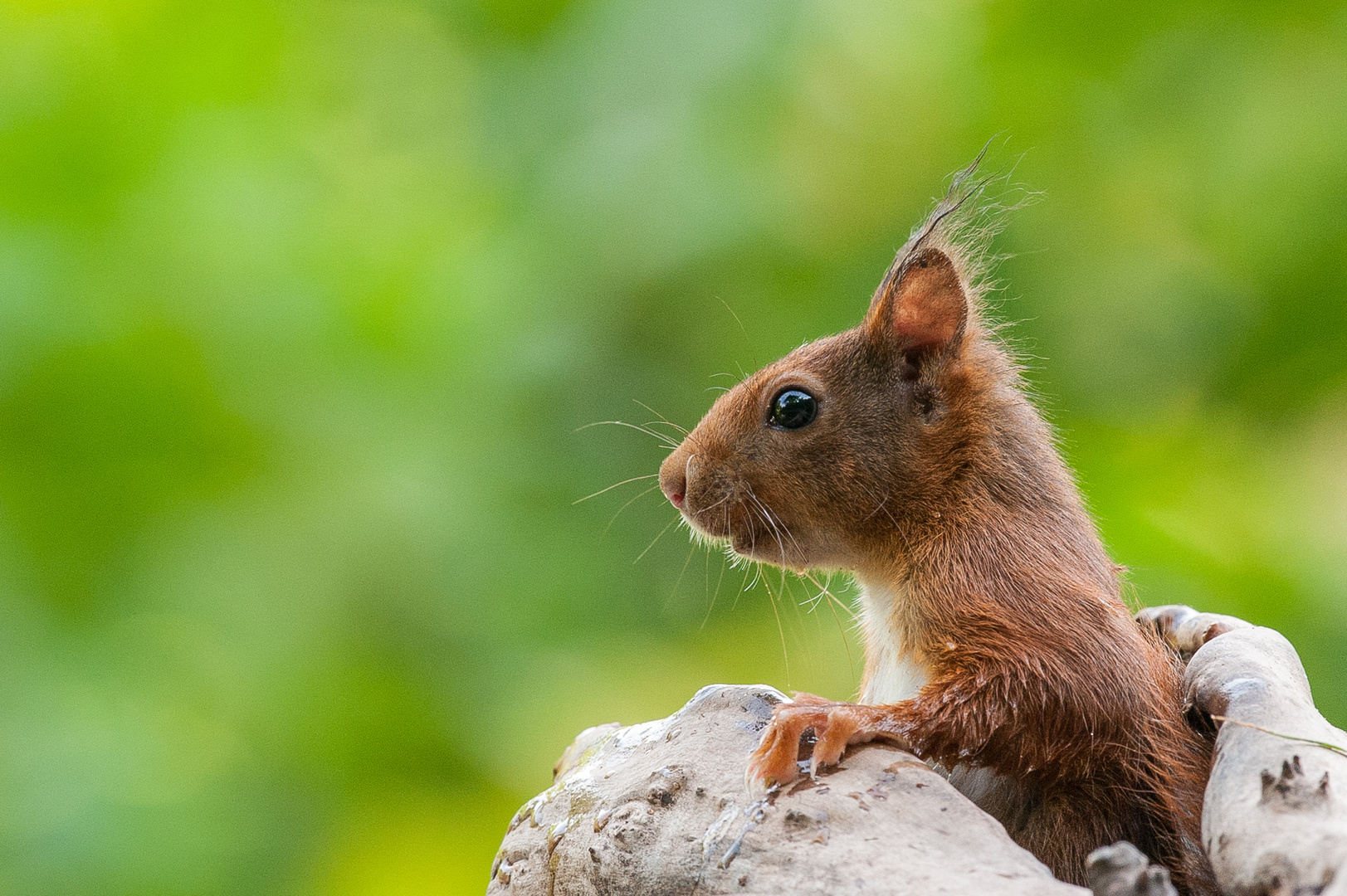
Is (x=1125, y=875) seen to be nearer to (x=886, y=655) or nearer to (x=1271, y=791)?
(x=1271, y=791)

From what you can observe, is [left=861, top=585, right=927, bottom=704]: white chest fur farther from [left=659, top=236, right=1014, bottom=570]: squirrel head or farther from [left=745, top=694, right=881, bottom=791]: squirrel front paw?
[left=745, top=694, right=881, bottom=791]: squirrel front paw

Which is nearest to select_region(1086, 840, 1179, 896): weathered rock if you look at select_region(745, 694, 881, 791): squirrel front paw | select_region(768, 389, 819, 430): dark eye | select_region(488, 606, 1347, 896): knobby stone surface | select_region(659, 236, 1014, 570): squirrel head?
select_region(488, 606, 1347, 896): knobby stone surface

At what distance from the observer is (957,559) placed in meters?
1.39

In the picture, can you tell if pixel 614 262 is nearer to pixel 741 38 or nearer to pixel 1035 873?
pixel 741 38

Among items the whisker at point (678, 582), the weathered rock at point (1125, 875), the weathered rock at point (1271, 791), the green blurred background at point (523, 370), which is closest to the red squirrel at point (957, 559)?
the weathered rock at point (1271, 791)

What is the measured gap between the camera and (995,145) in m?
2.77

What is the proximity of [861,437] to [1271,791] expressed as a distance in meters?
0.67

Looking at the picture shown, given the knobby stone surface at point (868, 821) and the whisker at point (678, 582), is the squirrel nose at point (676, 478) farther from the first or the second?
the whisker at point (678, 582)

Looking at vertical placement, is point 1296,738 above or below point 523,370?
below

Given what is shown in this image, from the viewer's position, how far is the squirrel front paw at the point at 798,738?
1.11 meters

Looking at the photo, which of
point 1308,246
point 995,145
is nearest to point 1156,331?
point 1308,246

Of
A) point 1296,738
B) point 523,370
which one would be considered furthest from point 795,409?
point 523,370

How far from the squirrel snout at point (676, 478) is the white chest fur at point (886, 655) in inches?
11.2

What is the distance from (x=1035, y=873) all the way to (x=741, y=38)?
2.33m
